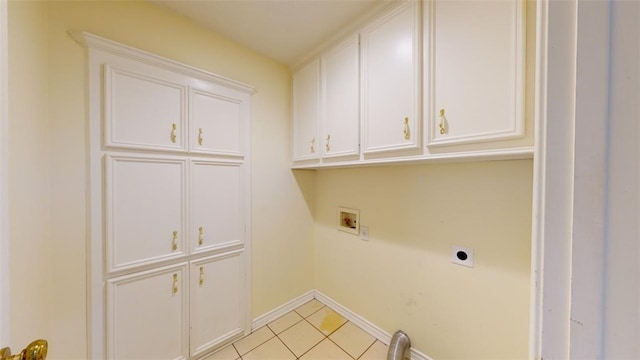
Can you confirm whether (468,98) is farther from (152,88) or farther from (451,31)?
(152,88)

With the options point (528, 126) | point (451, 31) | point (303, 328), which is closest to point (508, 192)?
point (528, 126)

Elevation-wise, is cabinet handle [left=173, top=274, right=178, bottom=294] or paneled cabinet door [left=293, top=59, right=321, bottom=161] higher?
paneled cabinet door [left=293, top=59, right=321, bottom=161]

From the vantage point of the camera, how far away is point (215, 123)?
155 cm

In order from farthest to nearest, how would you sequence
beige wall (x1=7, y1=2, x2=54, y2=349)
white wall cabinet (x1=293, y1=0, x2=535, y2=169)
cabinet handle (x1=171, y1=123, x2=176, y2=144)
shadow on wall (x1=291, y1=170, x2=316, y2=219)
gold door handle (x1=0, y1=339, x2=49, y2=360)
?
shadow on wall (x1=291, y1=170, x2=316, y2=219)
cabinet handle (x1=171, y1=123, x2=176, y2=144)
white wall cabinet (x1=293, y1=0, x2=535, y2=169)
beige wall (x1=7, y1=2, x2=54, y2=349)
gold door handle (x1=0, y1=339, x2=49, y2=360)

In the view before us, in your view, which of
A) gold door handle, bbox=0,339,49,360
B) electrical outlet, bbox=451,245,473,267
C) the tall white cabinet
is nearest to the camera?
gold door handle, bbox=0,339,49,360

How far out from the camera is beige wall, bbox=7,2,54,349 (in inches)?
30.4

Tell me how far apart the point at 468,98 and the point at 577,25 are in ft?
2.52

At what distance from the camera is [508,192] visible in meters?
1.11

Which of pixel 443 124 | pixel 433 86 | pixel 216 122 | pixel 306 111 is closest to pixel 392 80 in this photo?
pixel 433 86

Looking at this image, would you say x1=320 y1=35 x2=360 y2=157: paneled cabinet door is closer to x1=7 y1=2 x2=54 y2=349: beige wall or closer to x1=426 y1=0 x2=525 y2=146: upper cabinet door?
x1=426 y1=0 x2=525 y2=146: upper cabinet door

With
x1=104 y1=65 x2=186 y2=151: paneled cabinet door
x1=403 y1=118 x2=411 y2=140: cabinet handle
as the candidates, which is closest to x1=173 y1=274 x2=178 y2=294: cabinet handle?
x1=104 y1=65 x2=186 y2=151: paneled cabinet door

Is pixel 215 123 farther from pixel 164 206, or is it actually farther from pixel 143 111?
pixel 164 206

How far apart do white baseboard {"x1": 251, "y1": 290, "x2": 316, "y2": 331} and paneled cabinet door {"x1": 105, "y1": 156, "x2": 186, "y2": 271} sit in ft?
2.94

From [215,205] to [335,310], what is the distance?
143cm
